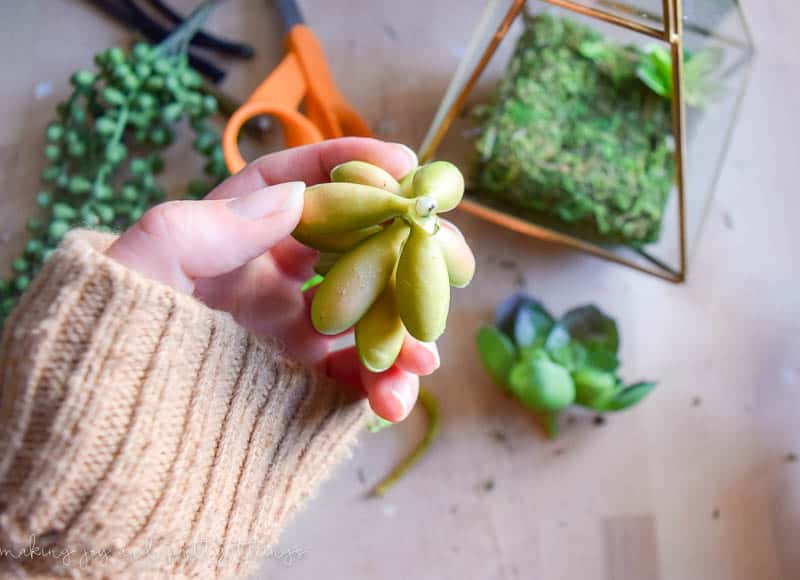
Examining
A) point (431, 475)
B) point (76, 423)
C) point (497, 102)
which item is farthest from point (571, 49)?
point (76, 423)

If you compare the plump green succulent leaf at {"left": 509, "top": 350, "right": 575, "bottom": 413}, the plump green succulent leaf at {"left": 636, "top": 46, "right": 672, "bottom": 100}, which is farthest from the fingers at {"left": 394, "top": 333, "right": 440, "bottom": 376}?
the plump green succulent leaf at {"left": 636, "top": 46, "right": 672, "bottom": 100}

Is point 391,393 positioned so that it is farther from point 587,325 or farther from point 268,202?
point 587,325

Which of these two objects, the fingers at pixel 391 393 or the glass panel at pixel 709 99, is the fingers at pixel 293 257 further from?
the glass panel at pixel 709 99

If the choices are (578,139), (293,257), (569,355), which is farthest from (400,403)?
(578,139)

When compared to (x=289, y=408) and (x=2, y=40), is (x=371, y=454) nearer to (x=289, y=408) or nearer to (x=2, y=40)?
(x=289, y=408)

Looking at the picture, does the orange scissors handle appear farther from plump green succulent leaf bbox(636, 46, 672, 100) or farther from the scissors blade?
plump green succulent leaf bbox(636, 46, 672, 100)

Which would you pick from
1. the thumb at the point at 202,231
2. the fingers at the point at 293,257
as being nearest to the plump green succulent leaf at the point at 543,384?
the fingers at the point at 293,257
